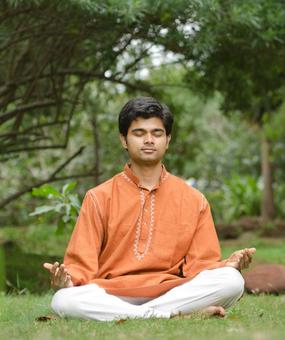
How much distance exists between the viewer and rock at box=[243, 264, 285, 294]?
22.7ft

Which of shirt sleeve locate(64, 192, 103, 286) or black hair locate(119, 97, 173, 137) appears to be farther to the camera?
A: black hair locate(119, 97, 173, 137)

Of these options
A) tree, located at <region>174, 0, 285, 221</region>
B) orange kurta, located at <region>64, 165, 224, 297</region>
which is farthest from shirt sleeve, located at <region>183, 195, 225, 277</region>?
tree, located at <region>174, 0, 285, 221</region>

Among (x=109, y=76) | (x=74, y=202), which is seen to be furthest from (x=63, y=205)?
(x=109, y=76)

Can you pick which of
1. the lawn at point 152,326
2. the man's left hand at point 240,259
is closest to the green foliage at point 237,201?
the lawn at point 152,326

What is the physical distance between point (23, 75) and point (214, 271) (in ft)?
14.9

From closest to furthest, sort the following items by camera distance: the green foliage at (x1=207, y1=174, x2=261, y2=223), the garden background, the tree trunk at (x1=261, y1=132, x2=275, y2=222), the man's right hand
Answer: the man's right hand
the garden background
the tree trunk at (x1=261, y1=132, x2=275, y2=222)
the green foliage at (x1=207, y1=174, x2=261, y2=223)

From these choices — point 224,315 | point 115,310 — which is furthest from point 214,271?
point 115,310

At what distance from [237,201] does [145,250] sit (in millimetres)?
12609

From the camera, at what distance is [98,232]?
4.75 m

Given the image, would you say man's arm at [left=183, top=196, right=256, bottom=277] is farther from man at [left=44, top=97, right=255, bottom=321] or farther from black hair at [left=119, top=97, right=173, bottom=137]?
black hair at [left=119, top=97, right=173, bottom=137]

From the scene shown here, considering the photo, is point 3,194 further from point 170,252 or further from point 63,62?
point 170,252

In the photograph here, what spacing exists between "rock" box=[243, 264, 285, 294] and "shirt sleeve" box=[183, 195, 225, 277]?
2.18 m

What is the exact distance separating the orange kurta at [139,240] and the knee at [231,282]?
0.38ft

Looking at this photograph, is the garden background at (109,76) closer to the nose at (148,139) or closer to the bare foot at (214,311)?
the bare foot at (214,311)
